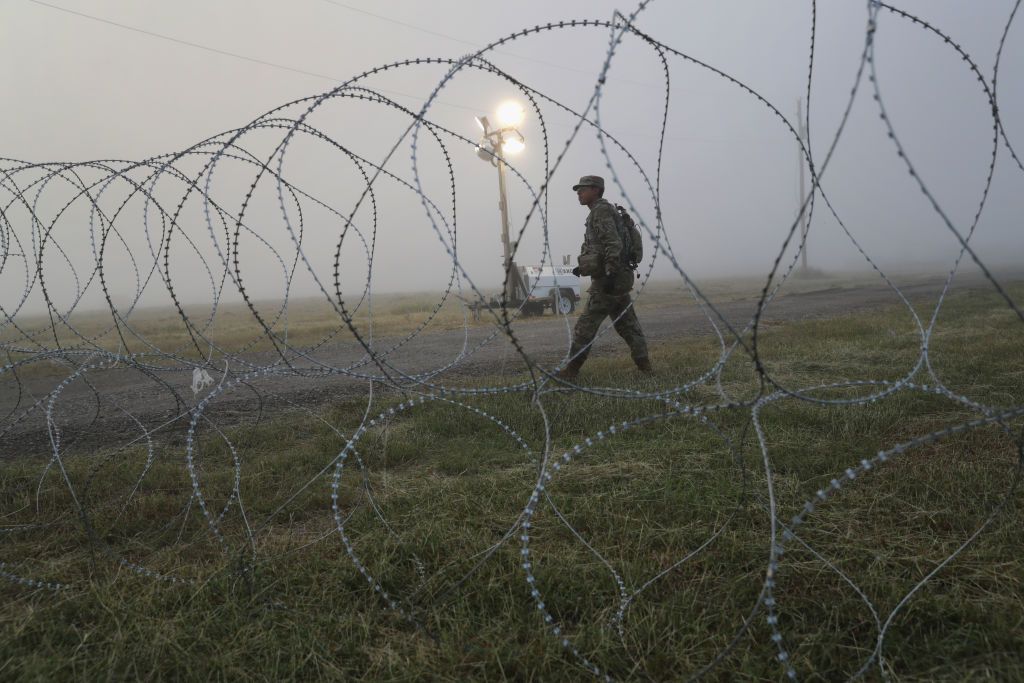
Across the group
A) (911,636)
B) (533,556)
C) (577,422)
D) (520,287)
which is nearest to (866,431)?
(577,422)

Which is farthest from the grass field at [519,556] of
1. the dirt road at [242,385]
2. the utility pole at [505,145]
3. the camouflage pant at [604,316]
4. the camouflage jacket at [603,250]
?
the utility pole at [505,145]

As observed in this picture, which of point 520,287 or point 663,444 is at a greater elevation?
point 520,287

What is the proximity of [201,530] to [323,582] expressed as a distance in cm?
95

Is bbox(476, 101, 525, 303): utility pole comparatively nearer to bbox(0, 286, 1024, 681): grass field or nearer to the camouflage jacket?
the camouflage jacket

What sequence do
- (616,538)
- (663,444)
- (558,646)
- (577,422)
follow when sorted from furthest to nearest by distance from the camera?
(577,422) < (663,444) < (616,538) < (558,646)

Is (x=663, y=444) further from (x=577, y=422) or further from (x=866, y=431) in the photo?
(x=866, y=431)

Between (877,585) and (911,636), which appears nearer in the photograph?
(911,636)

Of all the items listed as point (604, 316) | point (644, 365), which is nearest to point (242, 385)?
point (604, 316)

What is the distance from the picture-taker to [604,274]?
597cm

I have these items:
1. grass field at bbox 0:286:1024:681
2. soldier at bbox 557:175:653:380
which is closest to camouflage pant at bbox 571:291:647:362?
soldier at bbox 557:175:653:380

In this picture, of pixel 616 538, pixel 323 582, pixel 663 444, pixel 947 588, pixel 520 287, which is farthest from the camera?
pixel 520 287

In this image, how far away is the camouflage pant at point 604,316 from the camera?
6.07m

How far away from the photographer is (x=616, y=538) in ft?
9.02

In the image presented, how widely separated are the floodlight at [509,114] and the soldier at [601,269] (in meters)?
8.06
